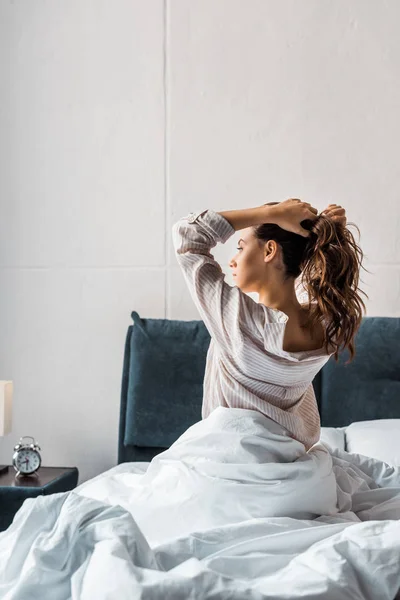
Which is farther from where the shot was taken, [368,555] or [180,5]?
[180,5]

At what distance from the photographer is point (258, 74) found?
372cm

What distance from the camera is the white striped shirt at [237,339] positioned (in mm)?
2131

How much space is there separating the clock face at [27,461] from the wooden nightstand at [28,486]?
4 centimetres

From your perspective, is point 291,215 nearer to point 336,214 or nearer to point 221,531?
point 336,214

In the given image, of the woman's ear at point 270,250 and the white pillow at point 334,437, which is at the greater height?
the woman's ear at point 270,250

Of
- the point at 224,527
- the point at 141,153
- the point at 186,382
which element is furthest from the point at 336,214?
the point at 141,153

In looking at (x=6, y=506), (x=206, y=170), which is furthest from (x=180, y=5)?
(x=6, y=506)

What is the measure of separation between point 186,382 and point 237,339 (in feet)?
4.50

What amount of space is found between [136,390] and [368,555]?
1.92 m

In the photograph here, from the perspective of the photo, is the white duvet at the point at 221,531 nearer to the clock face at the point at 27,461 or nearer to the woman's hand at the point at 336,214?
the woman's hand at the point at 336,214

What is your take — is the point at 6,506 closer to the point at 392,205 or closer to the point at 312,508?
the point at 312,508

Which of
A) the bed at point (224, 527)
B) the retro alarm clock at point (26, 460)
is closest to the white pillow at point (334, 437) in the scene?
the bed at point (224, 527)

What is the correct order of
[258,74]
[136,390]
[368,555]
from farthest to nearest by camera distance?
[258,74], [136,390], [368,555]

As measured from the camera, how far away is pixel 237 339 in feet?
6.98
